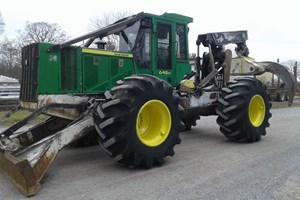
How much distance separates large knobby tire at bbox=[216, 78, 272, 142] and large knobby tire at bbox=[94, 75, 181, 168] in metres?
2.10

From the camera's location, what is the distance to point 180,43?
8117 mm

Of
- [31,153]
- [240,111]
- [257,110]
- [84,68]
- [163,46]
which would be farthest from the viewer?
[257,110]

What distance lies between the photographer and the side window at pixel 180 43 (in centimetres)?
801

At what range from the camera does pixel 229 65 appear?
936cm

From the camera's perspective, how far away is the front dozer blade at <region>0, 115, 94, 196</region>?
4602 millimetres

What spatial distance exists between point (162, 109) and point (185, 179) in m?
1.44

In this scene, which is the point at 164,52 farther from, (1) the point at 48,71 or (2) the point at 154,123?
(1) the point at 48,71

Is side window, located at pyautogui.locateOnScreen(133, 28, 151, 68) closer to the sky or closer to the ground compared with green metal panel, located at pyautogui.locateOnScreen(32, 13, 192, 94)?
closer to the sky

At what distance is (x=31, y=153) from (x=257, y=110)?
234 inches

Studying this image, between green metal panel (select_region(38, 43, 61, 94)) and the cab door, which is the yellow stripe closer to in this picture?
green metal panel (select_region(38, 43, 61, 94))

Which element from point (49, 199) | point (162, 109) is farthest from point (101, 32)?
point (49, 199)

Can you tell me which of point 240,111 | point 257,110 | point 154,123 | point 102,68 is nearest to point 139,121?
point 154,123

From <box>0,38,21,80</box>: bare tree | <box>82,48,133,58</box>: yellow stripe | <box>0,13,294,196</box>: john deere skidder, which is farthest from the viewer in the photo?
<box>0,38,21,80</box>: bare tree

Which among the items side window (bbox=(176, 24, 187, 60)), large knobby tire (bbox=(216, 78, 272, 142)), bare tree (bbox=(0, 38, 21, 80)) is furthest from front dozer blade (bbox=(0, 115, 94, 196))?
bare tree (bbox=(0, 38, 21, 80))
